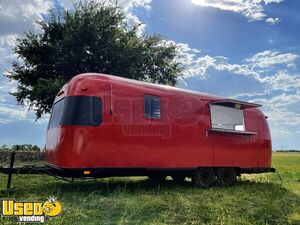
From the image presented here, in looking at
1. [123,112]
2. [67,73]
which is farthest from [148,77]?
[123,112]

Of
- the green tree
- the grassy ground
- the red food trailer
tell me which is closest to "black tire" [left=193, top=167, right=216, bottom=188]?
the red food trailer

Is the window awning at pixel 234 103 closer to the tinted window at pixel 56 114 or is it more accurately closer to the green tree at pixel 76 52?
the tinted window at pixel 56 114

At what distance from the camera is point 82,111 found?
33.5 ft

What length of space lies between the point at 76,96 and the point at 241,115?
289 inches

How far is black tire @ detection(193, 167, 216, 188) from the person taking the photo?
12953 mm

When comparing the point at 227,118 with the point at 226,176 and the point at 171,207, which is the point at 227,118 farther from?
the point at 171,207

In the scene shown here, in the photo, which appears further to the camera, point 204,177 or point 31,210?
point 204,177

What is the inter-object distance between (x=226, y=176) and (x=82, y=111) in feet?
22.2

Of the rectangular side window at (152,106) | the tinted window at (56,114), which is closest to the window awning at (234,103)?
the rectangular side window at (152,106)

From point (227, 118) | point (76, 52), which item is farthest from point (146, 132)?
point (76, 52)

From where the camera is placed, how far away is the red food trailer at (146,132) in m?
10.2

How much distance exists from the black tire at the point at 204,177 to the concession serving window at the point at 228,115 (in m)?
1.52

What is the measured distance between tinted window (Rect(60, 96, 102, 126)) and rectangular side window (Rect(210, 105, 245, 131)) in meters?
4.90

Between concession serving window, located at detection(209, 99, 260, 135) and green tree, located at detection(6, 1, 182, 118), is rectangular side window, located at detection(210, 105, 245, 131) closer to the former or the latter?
concession serving window, located at detection(209, 99, 260, 135)
